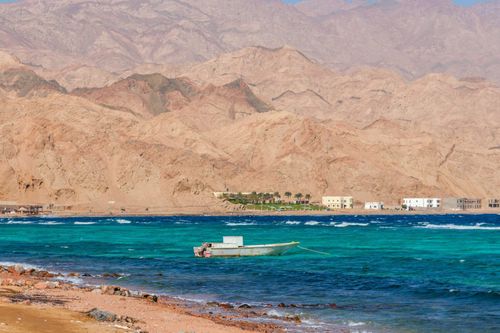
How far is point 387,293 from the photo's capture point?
5531 cm

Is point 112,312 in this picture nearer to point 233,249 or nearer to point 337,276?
point 337,276

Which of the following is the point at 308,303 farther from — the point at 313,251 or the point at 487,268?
the point at 313,251

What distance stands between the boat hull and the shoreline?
1219 inches

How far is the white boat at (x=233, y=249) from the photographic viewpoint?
286 feet

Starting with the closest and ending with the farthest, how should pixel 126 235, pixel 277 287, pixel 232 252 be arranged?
pixel 277 287, pixel 232 252, pixel 126 235

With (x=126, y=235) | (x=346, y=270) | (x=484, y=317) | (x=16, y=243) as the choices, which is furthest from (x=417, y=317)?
(x=126, y=235)

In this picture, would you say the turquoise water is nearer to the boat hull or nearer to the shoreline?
the boat hull

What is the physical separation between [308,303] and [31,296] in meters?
15.4

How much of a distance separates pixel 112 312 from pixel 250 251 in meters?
50.0

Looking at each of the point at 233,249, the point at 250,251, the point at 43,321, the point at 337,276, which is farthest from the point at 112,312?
the point at 250,251

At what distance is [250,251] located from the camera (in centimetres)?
8906

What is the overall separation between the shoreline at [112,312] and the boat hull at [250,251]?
3095cm

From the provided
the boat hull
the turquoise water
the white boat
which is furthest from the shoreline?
the boat hull

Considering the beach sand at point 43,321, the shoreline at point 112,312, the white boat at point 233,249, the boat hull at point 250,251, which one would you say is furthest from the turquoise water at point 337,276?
the beach sand at point 43,321
